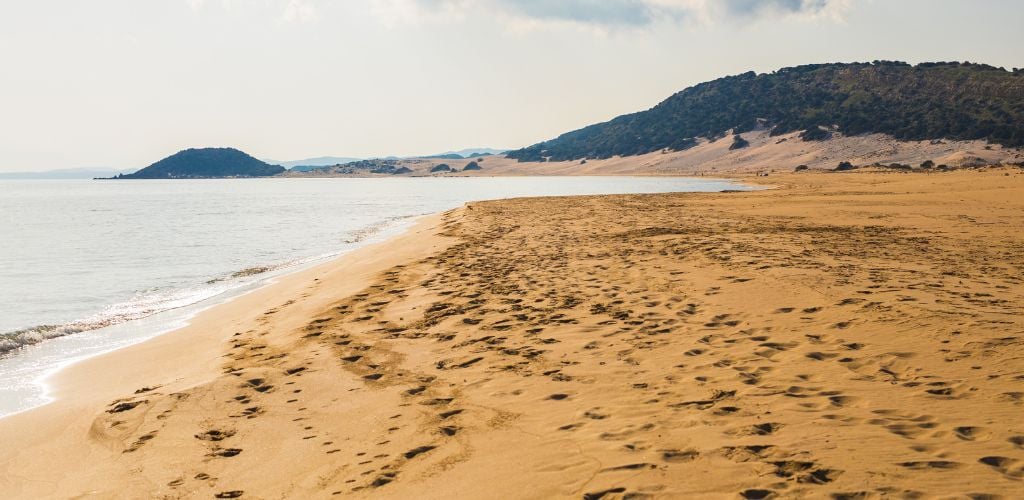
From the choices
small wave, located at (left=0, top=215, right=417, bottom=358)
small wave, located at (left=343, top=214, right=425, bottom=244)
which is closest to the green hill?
small wave, located at (left=343, top=214, right=425, bottom=244)

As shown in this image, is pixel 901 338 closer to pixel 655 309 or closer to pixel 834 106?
pixel 655 309

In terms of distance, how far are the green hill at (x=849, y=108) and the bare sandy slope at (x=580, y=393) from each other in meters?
100

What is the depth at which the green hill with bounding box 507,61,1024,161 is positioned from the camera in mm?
103625

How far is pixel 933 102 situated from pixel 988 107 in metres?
15.5

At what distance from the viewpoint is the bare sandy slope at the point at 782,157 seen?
283ft

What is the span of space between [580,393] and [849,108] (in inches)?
5832

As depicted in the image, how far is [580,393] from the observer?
5.90 metres

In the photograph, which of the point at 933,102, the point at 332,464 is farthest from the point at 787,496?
the point at 933,102

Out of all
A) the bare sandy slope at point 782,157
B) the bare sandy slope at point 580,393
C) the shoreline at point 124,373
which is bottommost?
the shoreline at point 124,373

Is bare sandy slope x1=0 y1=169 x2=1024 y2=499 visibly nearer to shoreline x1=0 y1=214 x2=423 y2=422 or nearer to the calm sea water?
shoreline x1=0 y1=214 x2=423 y2=422

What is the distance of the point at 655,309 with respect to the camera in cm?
898

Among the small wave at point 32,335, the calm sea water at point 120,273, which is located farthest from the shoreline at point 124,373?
the small wave at point 32,335

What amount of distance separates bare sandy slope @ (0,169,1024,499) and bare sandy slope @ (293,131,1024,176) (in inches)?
3274

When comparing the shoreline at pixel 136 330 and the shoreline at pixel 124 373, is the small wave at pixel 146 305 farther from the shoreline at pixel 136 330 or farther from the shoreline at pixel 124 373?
the shoreline at pixel 124 373
